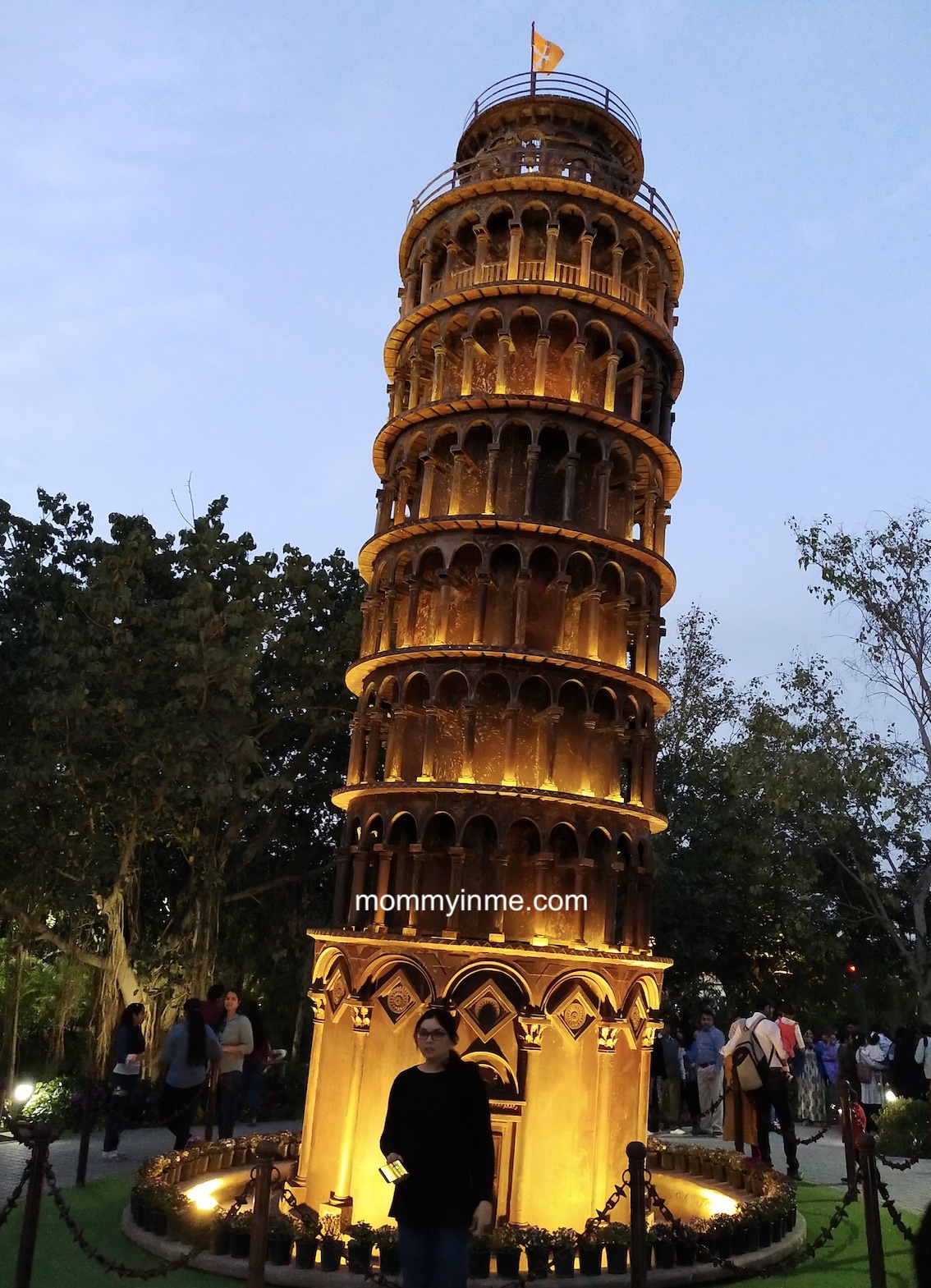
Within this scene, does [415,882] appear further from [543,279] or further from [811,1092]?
[811,1092]

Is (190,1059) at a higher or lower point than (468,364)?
lower

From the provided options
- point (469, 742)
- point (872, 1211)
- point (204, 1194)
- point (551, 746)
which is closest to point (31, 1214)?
point (204, 1194)

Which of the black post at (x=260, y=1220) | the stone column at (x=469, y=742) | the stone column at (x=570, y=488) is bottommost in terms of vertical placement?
the black post at (x=260, y=1220)

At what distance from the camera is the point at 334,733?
27016mm

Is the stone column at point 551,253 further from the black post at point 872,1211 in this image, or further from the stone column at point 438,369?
the black post at point 872,1211

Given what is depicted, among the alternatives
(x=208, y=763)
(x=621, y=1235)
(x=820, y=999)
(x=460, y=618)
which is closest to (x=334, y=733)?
(x=208, y=763)

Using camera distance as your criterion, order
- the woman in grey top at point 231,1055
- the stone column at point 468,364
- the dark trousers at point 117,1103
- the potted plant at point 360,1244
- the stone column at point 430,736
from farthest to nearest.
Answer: the stone column at point 468,364 → the woman in grey top at point 231,1055 → the dark trousers at point 117,1103 → the stone column at point 430,736 → the potted plant at point 360,1244

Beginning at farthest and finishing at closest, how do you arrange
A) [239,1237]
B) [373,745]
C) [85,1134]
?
[373,745] → [85,1134] → [239,1237]

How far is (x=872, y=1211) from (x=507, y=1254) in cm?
406

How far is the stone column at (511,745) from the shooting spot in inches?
583

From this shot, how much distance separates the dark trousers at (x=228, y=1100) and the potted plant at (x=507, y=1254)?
19.6ft

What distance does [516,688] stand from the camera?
1512 centimetres

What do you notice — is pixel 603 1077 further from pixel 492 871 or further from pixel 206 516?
pixel 206 516

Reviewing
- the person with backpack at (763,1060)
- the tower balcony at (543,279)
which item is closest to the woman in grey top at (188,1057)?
the person with backpack at (763,1060)
